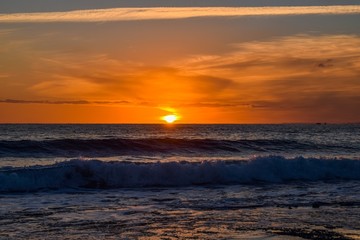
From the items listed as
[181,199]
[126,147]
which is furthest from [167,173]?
[126,147]

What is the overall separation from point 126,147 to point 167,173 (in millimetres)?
16541

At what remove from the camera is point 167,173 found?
73.5 ft

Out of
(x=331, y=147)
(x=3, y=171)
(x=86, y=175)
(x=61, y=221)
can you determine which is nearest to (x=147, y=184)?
(x=86, y=175)

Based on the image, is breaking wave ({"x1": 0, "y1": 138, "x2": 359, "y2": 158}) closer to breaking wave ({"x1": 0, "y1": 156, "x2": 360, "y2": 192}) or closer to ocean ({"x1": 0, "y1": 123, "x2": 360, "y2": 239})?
ocean ({"x1": 0, "y1": 123, "x2": 360, "y2": 239})

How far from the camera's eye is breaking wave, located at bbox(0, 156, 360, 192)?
2025 centimetres

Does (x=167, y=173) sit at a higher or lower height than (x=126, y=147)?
lower

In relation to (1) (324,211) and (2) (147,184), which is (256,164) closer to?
(2) (147,184)

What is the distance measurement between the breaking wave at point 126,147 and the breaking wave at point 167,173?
39.6ft

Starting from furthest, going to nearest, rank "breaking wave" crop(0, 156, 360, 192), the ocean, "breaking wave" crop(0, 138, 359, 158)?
"breaking wave" crop(0, 138, 359, 158), "breaking wave" crop(0, 156, 360, 192), the ocean

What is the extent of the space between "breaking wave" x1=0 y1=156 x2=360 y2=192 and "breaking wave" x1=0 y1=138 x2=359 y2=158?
39.6 ft

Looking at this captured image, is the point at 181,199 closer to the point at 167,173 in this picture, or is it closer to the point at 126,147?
the point at 167,173

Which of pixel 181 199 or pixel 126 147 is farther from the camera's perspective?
pixel 126 147

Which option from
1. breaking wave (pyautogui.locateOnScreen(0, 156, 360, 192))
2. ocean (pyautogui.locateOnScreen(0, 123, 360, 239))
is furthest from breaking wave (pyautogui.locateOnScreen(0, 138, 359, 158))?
breaking wave (pyautogui.locateOnScreen(0, 156, 360, 192))

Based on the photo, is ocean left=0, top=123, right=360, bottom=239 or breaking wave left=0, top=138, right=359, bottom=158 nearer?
ocean left=0, top=123, right=360, bottom=239
